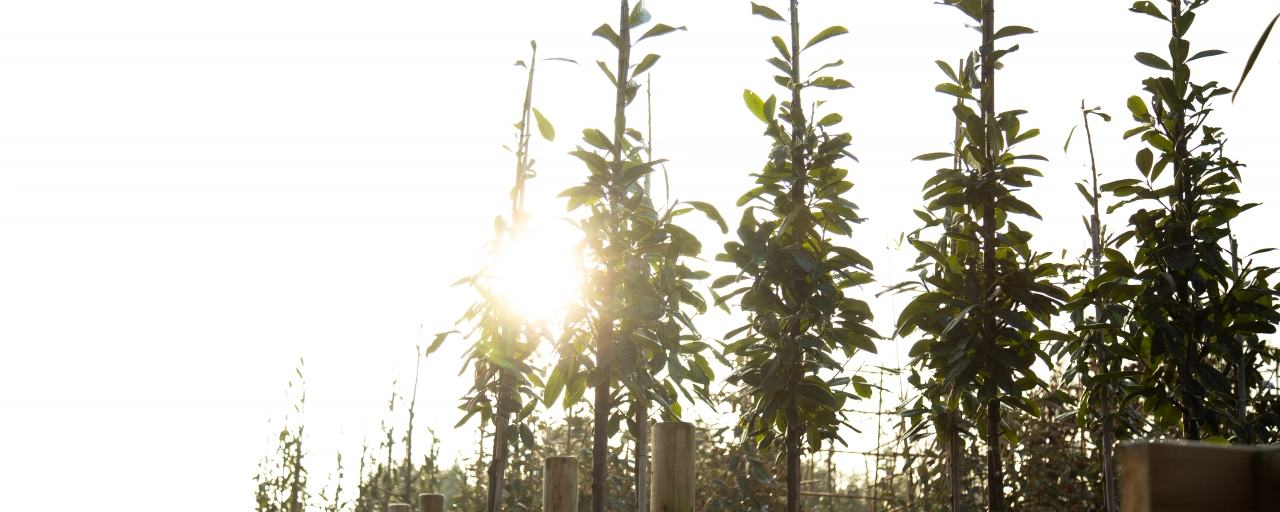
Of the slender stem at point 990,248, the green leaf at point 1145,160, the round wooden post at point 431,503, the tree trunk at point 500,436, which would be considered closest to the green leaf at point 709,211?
the slender stem at point 990,248

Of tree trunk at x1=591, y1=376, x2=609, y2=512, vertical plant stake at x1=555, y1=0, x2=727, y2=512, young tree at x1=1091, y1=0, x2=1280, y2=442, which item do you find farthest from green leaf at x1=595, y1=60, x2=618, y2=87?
young tree at x1=1091, y1=0, x2=1280, y2=442

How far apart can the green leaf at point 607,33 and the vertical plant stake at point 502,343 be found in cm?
41

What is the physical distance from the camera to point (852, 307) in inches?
159

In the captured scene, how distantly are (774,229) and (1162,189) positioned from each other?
5.18 feet

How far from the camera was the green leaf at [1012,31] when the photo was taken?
3732 mm

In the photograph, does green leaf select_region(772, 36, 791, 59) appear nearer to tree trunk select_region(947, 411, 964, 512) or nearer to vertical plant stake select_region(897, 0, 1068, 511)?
vertical plant stake select_region(897, 0, 1068, 511)

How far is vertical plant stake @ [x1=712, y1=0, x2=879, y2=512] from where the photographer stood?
12.6ft

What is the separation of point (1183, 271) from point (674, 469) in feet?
6.96

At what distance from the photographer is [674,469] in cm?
337

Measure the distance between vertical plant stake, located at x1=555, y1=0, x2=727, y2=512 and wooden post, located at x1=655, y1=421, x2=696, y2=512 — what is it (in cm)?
15

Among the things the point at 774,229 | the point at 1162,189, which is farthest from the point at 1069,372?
the point at 774,229

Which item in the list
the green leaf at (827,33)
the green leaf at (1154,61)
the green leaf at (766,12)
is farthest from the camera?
the green leaf at (766,12)

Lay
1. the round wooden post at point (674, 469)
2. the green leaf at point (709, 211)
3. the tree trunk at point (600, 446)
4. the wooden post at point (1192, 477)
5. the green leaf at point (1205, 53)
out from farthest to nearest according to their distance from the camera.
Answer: the green leaf at point (1205, 53) < the green leaf at point (709, 211) < the tree trunk at point (600, 446) < the round wooden post at point (674, 469) < the wooden post at point (1192, 477)

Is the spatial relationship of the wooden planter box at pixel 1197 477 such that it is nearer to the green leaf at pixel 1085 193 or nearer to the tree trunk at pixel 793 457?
the tree trunk at pixel 793 457
